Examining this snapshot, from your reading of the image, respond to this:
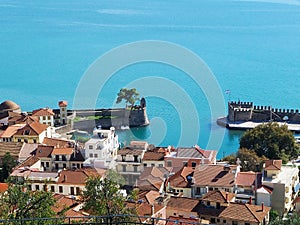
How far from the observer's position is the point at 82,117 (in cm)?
2286

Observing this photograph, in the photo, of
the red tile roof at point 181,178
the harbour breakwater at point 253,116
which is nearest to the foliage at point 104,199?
the red tile roof at point 181,178

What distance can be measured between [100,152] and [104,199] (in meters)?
5.41

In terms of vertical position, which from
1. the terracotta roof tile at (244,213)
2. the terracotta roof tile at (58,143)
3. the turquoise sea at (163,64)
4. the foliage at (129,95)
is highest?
the turquoise sea at (163,64)

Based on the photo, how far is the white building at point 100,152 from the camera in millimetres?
12586

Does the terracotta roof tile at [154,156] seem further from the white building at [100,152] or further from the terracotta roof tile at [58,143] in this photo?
the terracotta roof tile at [58,143]

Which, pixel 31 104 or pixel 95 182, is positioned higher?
pixel 31 104

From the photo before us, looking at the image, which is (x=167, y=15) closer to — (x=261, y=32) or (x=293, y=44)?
(x=261, y=32)

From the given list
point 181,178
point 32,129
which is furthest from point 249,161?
point 32,129

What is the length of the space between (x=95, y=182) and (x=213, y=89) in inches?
769

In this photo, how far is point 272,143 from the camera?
15.1 m

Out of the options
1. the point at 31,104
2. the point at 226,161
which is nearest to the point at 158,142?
the point at 226,161

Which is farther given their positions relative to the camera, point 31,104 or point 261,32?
point 261,32

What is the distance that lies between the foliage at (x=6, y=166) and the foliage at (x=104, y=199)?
5.17 m

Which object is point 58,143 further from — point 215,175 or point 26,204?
point 26,204
